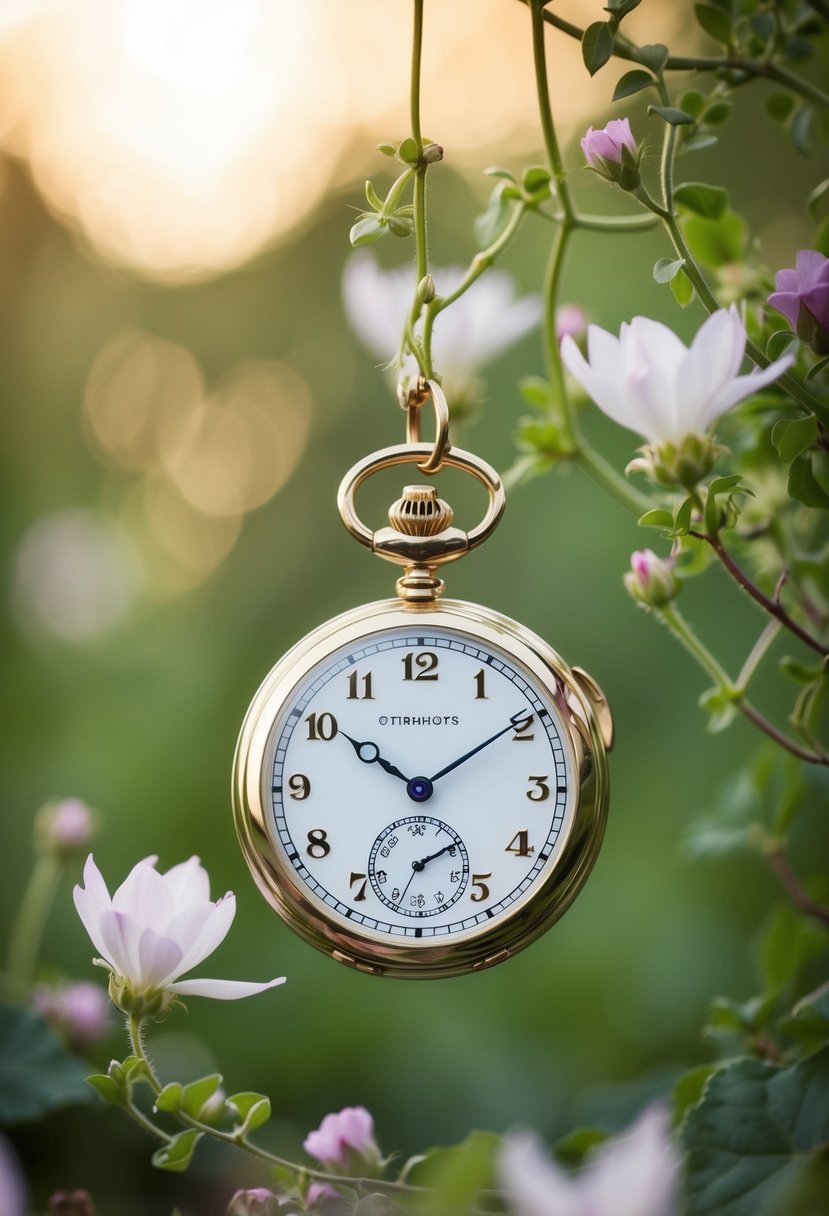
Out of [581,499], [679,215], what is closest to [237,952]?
[581,499]

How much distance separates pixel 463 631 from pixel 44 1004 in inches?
19.8

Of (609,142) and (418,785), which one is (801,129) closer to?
(609,142)

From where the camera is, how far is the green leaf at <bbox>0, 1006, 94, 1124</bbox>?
29.4 inches

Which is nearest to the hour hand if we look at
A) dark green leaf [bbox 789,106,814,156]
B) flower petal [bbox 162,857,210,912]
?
flower petal [bbox 162,857,210,912]

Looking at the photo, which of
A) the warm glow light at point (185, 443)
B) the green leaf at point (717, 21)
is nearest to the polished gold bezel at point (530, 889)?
the green leaf at point (717, 21)

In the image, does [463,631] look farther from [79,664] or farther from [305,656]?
[79,664]

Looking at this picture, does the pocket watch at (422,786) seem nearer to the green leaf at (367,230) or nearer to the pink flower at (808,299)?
the green leaf at (367,230)

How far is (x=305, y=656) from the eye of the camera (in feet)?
2.15

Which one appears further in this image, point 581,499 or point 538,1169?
point 581,499

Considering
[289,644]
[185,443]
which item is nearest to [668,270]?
[289,644]

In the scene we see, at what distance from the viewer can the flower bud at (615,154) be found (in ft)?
1.97

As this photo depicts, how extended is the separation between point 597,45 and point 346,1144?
63 cm

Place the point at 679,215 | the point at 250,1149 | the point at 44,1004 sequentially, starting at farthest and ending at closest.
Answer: the point at 44,1004 < the point at 679,215 < the point at 250,1149

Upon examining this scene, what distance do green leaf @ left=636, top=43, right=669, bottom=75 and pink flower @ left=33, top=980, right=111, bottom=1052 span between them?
0.76 m
